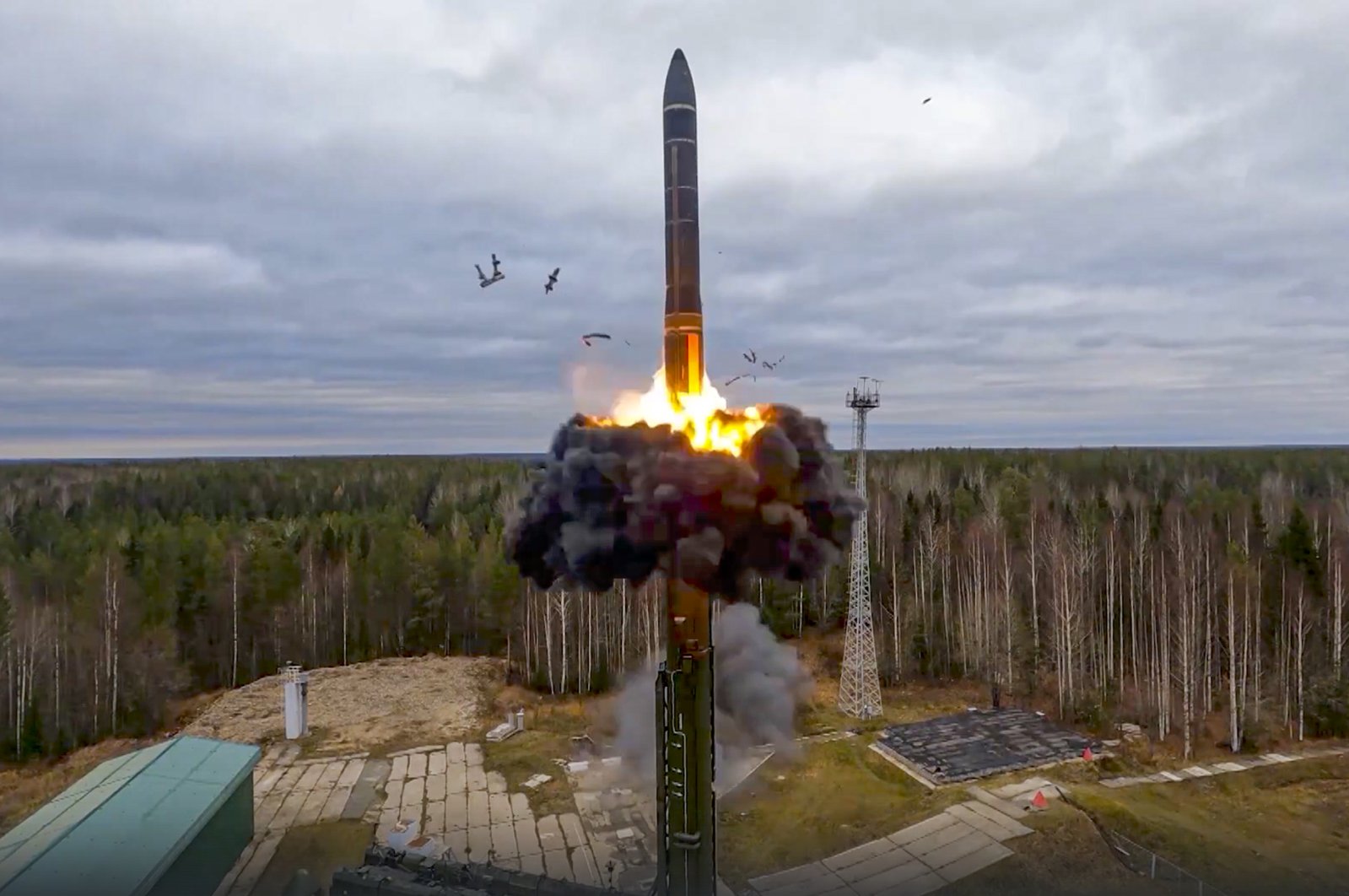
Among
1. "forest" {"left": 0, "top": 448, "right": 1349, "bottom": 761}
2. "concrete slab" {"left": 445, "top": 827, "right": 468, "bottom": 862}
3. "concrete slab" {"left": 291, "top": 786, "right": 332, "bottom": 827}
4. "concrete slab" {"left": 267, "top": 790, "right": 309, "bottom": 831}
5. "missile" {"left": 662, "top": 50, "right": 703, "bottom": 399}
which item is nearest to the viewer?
"missile" {"left": 662, "top": 50, "right": 703, "bottom": 399}

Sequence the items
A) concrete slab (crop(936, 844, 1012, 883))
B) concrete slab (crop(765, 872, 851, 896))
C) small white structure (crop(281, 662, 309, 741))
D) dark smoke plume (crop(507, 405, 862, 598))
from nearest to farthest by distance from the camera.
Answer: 1. dark smoke plume (crop(507, 405, 862, 598))
2. concrete slab (crop(765, 872, 851, 896))
3. concrete slab (crop(936, 844, 1012, 883))
4. small white structure (crop(281, 662, 309, 741))

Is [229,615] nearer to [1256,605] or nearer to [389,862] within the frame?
[389,862]

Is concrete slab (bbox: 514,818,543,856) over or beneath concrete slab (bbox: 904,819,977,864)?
beneath

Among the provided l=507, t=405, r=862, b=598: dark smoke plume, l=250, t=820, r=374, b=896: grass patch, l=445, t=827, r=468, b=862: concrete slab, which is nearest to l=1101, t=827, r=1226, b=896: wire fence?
l=507, t=405, r=862, b=598: dark smoke plume

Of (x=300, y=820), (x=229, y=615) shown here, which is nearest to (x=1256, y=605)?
(x=300, y=820)

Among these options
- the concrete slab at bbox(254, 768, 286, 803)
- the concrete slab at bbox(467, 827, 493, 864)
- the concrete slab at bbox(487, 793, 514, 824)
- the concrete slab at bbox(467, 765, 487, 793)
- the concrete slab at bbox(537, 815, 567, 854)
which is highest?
the concrete slab at bbox(467, 827, 493, 864)

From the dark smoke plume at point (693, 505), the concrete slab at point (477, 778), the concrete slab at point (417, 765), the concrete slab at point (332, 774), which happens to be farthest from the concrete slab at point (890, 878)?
the concrete slab at point (332, 774)

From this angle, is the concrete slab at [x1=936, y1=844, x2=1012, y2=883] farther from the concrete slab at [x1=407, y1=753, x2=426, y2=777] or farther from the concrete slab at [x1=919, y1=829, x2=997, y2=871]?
the concrete slab at [x1=407, y1=753, x2=426, y2=777]
